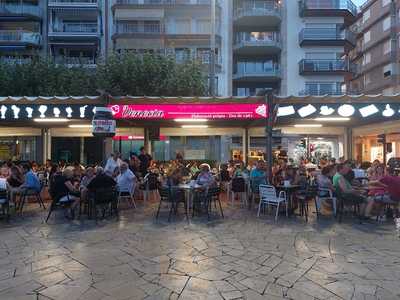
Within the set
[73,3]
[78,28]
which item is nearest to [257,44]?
[78,28]

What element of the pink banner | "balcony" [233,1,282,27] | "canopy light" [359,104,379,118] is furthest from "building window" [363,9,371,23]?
the pink banner

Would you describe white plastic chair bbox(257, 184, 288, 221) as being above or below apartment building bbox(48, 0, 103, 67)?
below

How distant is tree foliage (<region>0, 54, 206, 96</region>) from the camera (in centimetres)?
1961

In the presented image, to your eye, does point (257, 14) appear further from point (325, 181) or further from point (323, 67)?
point (325, 181)

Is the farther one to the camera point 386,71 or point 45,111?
point 386,71

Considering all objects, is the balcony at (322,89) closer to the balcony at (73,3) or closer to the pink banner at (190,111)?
the balcony at (73,3)

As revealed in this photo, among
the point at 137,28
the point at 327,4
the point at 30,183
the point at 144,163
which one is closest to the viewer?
the point at 30,183

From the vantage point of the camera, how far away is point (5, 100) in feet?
31.9

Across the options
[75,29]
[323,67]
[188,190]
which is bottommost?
[188,190]

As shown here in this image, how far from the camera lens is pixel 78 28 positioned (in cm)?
3312

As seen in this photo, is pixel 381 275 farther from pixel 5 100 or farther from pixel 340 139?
pixel 340 139

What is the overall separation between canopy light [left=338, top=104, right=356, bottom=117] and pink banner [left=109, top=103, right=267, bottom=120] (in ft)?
6.22

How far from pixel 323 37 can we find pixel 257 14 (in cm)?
619

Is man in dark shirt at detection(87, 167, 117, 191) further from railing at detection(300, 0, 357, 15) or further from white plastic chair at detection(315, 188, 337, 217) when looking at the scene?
railing at detection(300, 0, 357, 15)
